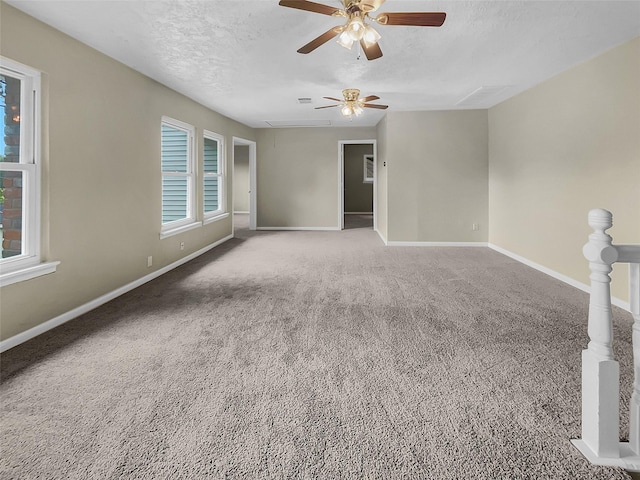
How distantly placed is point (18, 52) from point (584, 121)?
503 cm

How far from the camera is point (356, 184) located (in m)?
13.0

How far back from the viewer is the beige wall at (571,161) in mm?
3400

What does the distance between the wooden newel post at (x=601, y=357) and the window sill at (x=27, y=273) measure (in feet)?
10.9

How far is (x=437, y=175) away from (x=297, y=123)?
10.8ft

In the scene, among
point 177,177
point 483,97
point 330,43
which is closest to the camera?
point 330,43

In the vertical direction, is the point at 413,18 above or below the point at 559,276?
above

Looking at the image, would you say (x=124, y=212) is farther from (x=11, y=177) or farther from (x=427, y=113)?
(x=427, y=113)

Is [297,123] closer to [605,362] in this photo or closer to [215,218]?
[215,218]

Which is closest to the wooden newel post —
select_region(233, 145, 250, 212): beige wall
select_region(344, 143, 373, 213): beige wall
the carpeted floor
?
the carpeted floor

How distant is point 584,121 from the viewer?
155 inches

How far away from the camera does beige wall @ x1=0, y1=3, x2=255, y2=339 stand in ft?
9.10

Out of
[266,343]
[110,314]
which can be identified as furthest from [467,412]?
[110,314]

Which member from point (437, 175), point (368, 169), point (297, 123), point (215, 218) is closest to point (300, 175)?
point (297, 123)

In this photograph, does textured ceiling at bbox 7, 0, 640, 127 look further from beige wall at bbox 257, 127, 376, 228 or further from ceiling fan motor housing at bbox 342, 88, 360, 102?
beige wall at bbox 257, 127, 376, 228
